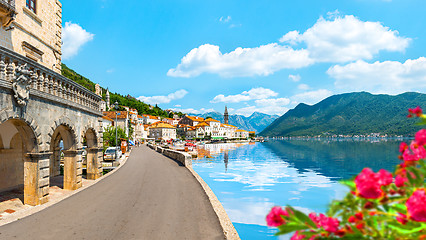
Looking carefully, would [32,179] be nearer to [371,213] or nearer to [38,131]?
[38,131]

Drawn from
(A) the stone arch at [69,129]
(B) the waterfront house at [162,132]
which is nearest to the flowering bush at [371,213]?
(A) the stone arch at [69,129]

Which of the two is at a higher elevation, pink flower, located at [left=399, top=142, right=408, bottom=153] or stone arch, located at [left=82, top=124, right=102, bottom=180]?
pink flower, located at [left=399, top=142, right=408, bottom=153]

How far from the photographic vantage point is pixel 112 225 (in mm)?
9125

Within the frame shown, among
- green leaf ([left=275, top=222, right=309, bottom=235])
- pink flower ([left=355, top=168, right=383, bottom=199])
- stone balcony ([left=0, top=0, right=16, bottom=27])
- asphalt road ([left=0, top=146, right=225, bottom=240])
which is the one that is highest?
stone balcony ([left=0, top=0, right=16, bottom=27])

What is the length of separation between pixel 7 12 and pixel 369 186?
56.0 ft

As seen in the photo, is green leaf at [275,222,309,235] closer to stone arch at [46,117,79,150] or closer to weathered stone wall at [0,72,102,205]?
weathered stone wall at [0,72,102,205]

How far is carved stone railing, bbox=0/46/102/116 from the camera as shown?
382 inches

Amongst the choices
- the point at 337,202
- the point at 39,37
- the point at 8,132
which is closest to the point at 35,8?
the point at 39,37

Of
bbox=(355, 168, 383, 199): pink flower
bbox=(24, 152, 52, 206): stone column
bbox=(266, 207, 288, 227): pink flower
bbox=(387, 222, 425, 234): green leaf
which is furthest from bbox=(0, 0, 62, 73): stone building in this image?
bbox=(387, 222, 425, 234): green leaf

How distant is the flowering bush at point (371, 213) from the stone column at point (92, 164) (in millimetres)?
19878

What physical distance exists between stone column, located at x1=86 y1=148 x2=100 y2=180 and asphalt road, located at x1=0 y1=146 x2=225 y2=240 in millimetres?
3895

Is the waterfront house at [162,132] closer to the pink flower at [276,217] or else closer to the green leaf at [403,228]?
the pink flower at [276,217]

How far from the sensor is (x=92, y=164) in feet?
62.2

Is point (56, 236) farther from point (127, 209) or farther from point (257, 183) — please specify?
point (257, 183)
